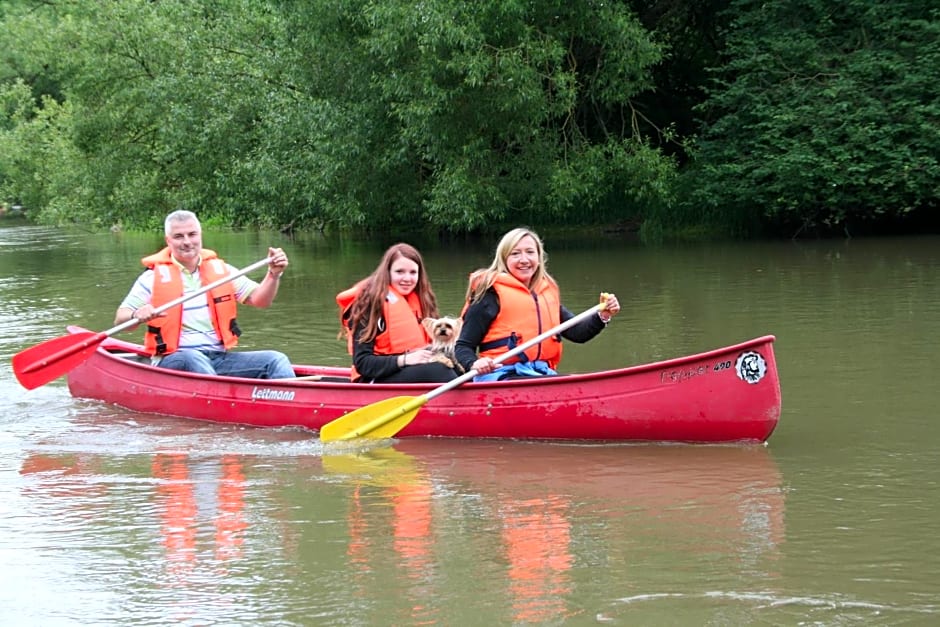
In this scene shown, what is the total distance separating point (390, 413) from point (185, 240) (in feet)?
5.89

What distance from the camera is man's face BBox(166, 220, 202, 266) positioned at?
7.57 metres

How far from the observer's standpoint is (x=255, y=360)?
7.70m

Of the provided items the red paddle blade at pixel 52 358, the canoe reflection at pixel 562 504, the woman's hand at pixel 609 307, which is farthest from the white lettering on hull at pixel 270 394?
the woman's hand at pixel 609 307

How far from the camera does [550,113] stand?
745 inches

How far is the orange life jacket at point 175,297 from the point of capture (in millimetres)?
7680

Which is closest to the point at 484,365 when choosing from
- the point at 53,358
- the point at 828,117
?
the point at 53,358

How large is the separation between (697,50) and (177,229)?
17.0 m

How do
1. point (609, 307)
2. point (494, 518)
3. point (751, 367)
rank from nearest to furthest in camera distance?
point (494, 518) < point (751, 367) < point (609, 307)

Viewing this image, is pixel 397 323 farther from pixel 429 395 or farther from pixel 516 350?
pixel 516 350

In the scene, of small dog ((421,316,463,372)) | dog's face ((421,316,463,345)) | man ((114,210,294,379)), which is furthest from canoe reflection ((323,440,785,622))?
man ((114,210,294,379))

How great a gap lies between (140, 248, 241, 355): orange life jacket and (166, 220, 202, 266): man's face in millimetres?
80

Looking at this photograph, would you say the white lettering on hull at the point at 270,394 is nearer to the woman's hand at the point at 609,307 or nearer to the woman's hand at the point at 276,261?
the woman's hand at the point at 276,261

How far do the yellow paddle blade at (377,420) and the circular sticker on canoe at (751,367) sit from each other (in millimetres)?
1543

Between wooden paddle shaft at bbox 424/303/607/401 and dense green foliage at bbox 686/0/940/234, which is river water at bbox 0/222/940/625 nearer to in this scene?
wooden paddle shaft at bbox 424/303/607/401
